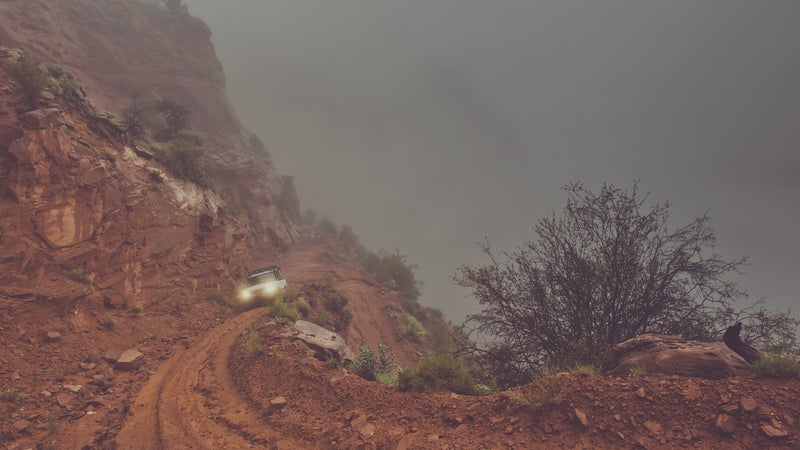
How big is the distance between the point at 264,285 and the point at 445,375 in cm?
1399

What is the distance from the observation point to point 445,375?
7156 mm

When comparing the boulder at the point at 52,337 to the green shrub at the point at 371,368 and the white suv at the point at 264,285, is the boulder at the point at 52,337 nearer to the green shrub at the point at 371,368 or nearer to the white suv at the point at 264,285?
the white suv at the point at 264,285

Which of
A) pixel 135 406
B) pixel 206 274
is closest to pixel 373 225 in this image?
pixel 206 274

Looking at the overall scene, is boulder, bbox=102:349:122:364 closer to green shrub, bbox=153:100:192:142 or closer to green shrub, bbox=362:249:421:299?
green shrub, bbox=153:100:192:142

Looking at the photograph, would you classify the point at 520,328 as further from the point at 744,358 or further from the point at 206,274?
the point at 206,274

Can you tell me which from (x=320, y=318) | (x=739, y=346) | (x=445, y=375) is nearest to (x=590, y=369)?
(x=739, y=346)

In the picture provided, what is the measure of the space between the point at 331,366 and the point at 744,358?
8.10m

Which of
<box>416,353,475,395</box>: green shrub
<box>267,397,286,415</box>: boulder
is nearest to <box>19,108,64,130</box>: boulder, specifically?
<box>267,397,286,415</box>: boulder

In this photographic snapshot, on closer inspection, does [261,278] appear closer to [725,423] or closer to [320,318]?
[320,318]

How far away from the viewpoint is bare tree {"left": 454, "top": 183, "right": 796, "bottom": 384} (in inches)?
317

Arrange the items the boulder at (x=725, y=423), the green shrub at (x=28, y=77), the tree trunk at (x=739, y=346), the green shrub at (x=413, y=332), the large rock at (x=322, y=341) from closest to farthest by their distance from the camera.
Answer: the boulder at (x=725, y=423) < the tree trunk at (x=739, y=346) < the large rock at (x=322, y=341) < the green shrub at (x=28, y=77) < the green shrub at (x=413, y=332)

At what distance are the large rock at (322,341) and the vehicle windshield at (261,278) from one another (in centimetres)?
853

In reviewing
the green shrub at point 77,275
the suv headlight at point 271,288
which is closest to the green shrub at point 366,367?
the green shrub at point 77,275

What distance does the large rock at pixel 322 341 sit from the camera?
980 cm
